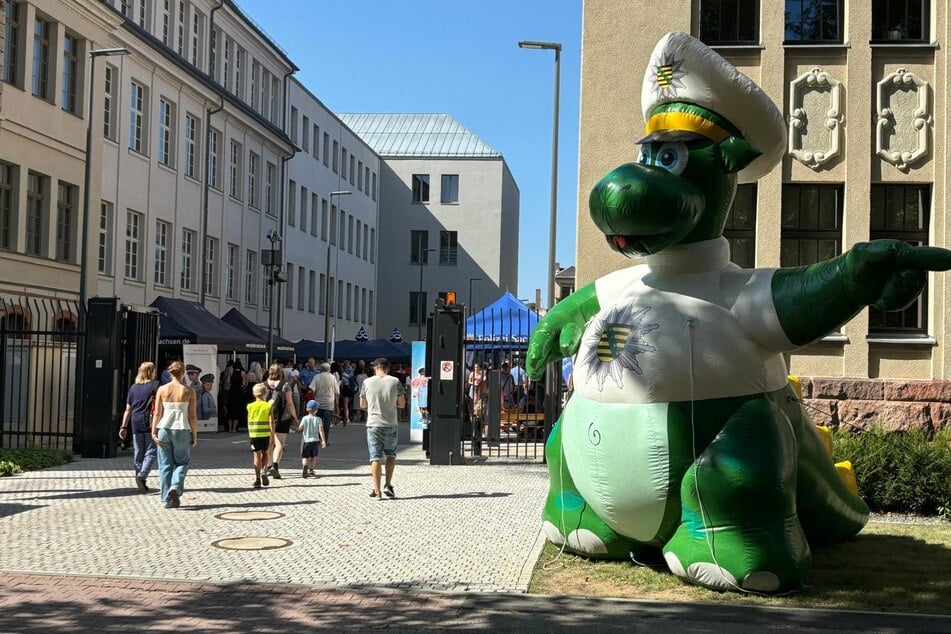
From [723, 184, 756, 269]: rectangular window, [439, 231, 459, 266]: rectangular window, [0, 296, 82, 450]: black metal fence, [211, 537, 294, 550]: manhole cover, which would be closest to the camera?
[211, 537, 294, 550]: manhole cover

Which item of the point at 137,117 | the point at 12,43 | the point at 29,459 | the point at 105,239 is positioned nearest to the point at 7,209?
the point at 12,43

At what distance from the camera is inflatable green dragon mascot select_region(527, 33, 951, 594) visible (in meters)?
7.36

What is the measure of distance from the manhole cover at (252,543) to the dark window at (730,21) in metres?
8.98

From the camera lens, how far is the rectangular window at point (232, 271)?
40.9 metres

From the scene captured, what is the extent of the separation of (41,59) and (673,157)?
888 inches

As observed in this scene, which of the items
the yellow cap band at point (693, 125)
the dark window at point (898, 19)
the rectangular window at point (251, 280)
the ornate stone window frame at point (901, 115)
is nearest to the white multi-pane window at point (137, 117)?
the rectangular window at point (251, 280)

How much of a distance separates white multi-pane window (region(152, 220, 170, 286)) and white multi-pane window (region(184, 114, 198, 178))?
7.97 ft

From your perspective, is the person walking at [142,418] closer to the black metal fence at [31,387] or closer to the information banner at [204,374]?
the black metal fence at [31,387]

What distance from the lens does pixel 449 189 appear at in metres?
69.0

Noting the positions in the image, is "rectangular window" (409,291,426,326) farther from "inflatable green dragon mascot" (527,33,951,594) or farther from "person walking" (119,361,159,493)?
"inflatable green dragon mascot" (527,33,951,594)

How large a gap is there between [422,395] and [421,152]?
5143 cm

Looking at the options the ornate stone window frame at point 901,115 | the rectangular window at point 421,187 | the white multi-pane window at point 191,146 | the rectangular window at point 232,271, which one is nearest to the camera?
the ornate stone window frame at point 901,115

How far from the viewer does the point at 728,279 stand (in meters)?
7.89

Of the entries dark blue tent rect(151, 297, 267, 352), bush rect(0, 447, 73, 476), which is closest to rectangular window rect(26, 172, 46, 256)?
dark blue tent rect(151, 297, 267, 352)
